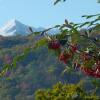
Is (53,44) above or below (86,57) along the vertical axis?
above

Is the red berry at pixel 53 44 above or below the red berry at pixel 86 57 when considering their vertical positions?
above

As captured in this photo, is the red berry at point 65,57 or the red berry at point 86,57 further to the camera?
the red berry at point 65,57

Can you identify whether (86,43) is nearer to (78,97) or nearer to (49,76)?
(78,97)

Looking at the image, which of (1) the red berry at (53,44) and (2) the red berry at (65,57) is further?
(2) the red berry at (65,57)

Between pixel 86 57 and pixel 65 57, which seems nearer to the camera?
pixel 86 57

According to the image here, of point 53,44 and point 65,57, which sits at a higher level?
point 53,44

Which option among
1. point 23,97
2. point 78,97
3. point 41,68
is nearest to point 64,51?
point 78,97

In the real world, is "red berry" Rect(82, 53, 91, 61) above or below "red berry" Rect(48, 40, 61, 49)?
below

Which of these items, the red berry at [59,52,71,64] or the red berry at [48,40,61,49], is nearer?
the red berry at [48,40,61,49]

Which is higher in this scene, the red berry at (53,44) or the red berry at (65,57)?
the red berry at (53,44)

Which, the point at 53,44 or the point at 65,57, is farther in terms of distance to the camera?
the point at 65,57

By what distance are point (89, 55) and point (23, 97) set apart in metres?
136

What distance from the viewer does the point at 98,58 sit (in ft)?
11.4

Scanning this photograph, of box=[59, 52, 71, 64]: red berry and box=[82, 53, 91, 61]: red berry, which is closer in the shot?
box=[82, 53, 91, 61]: red berry
